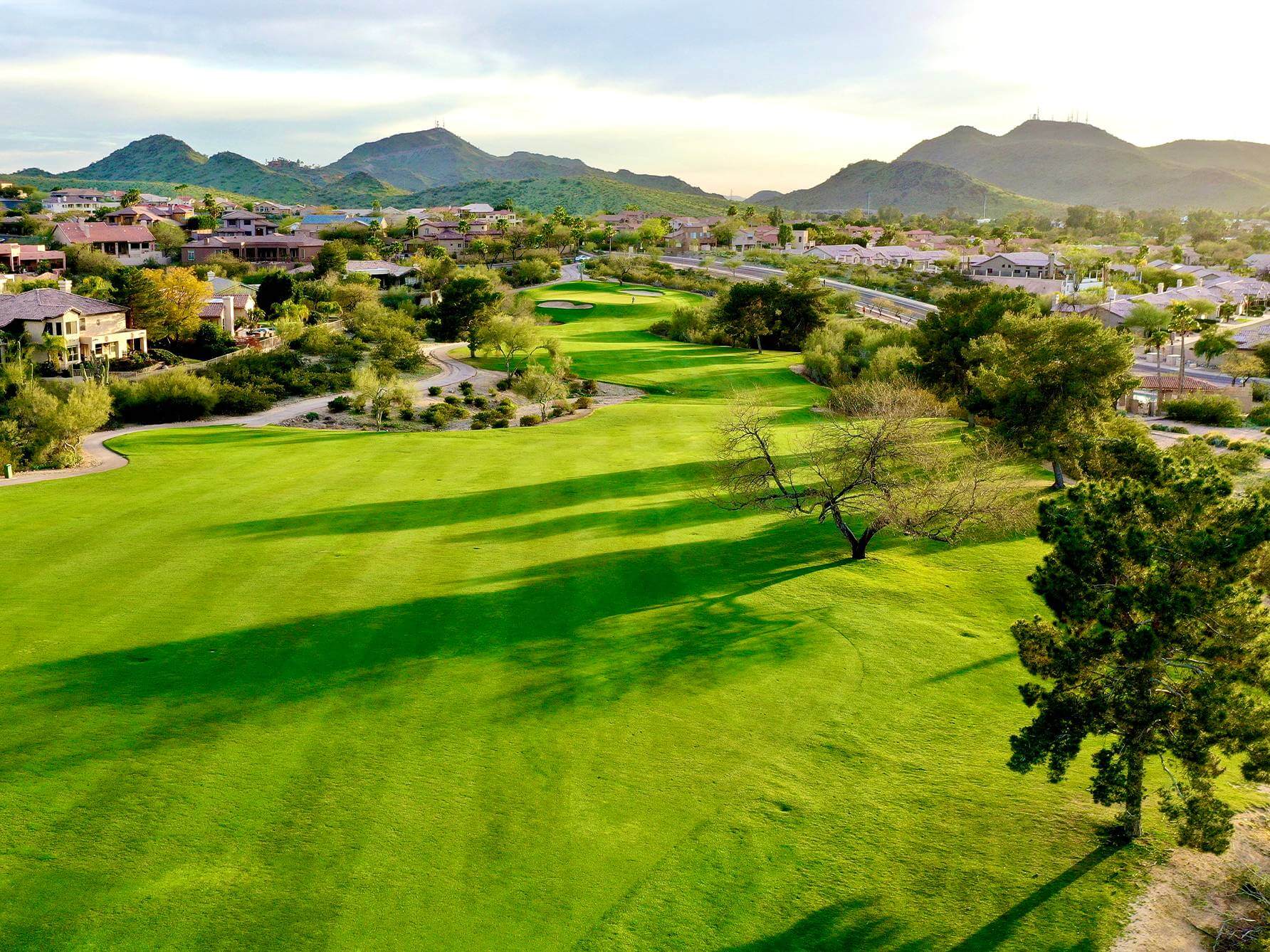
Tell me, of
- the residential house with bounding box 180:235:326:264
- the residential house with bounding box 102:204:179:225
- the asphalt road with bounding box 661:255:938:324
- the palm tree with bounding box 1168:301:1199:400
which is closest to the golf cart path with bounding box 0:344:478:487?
the asphalt road with bounding box 661:255:938:324

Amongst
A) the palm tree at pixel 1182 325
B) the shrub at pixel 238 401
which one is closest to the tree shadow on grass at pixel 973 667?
the shrub at pixel 238 401

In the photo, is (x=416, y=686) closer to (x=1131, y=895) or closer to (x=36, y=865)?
(x=36, y=865)

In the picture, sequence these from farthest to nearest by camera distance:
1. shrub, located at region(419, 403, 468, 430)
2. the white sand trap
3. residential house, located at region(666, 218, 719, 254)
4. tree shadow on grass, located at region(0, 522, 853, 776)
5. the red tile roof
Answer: residential house, located at region(666, 218, 719, 254) → the red tile roof → the white sand trap → shrub, located at region(419, 403, 468, 430) → tree shadow on grass, located at region(0, 522, 853, 776)

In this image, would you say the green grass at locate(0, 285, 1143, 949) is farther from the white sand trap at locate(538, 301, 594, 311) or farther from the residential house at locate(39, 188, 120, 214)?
the residential house at locate(39, 188, 120, 214)

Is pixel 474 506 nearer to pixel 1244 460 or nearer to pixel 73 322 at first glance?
pixel 1244 460

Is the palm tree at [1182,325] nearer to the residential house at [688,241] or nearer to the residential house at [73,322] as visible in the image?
the residential house at [73,322]

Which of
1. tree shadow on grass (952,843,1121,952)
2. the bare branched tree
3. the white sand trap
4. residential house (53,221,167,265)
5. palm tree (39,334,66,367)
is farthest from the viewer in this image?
residential house (53,221,167,265)
